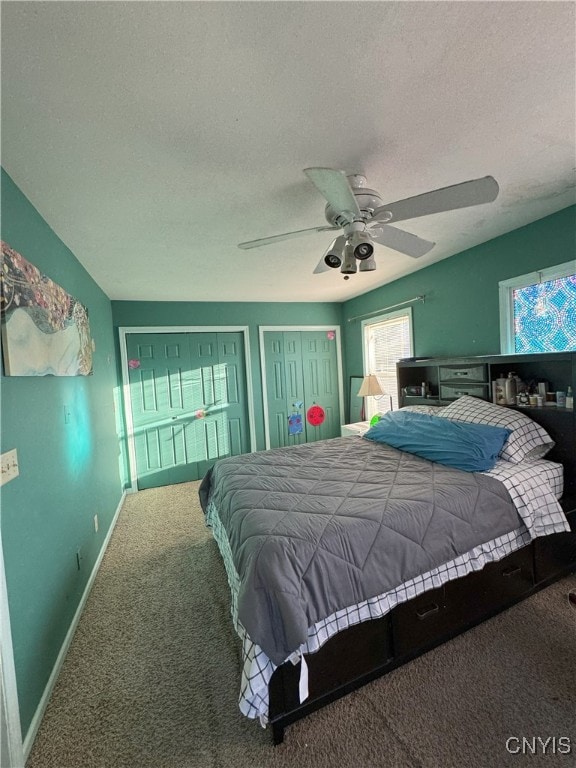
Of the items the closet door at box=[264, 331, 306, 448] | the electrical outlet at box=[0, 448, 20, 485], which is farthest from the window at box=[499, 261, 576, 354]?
the electrical outlet at box=[0, 448, 20, 485]

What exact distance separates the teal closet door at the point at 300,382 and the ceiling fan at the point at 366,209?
2.91 meters

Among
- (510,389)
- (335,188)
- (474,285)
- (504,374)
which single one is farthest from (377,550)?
(474,285)

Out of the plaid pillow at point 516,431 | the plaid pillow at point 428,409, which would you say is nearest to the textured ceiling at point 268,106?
the plaid pillow at point 516,431

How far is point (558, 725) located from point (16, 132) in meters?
3.14

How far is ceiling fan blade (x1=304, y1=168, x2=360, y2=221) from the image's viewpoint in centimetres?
115

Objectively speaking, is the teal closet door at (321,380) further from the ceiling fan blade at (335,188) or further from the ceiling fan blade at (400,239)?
the ceiling fan blade at (335,188)

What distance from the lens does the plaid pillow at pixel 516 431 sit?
2078mm

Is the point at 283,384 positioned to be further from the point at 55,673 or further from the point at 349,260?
the point at 55,673

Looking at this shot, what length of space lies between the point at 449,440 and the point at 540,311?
4.08 ft

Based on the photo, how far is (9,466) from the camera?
51.2 inches

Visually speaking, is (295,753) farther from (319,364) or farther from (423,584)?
(319,364)

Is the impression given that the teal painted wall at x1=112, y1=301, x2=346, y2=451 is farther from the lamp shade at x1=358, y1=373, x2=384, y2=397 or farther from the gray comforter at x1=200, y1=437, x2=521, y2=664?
the gray comforter at x1=200, y1=437, x2=521, y2=664

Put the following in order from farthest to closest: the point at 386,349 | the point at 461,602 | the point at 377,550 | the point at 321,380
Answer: the point at 321,380, the point at 386,349, the point at 461,602, the point at 377,550

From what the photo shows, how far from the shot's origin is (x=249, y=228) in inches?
84.7
